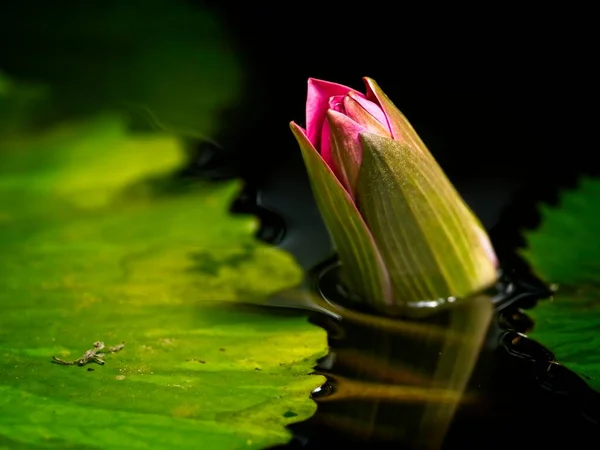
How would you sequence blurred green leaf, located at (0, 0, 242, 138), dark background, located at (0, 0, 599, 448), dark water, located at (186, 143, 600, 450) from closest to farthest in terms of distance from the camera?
dark water, located at (186, 143, 600, 450) → dark background, located at (0, 0, 599, 448) → blurred green leaf, located at (0, 0, 242, 138)

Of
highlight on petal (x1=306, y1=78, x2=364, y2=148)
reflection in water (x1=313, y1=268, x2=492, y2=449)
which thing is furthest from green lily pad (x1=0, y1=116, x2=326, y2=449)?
highlight on petal (x1=306, y1=78, x2=364, y2=148)

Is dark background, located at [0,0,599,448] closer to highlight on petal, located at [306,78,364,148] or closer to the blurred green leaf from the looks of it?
the blurred green leaf

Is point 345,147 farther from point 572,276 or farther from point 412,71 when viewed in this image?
point 412,71

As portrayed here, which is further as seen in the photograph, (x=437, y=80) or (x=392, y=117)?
(x=437, y=80)

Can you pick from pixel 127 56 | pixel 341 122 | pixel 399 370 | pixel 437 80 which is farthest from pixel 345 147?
pixel 127 56

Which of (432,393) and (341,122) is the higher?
(341,122)

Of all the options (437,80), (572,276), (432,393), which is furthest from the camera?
(437,80)
